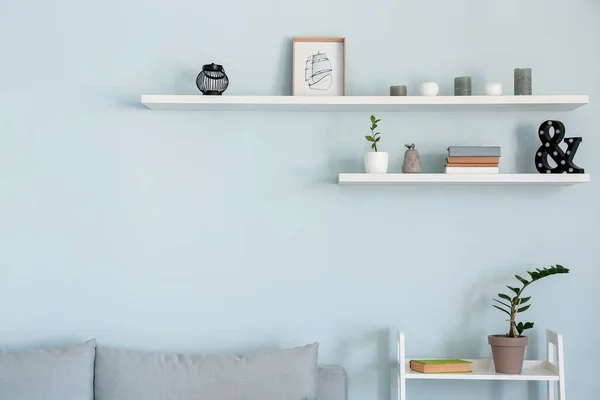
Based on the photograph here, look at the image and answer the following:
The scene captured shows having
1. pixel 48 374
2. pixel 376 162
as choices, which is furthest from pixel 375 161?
pixel 48 374

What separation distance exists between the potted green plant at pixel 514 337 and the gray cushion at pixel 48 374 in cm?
147

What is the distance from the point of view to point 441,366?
8.80 feet

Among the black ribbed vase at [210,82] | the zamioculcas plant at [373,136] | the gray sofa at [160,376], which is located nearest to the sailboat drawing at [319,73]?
the zamioculcas plant at [373,136]

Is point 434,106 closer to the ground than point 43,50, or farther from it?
closer to the ground

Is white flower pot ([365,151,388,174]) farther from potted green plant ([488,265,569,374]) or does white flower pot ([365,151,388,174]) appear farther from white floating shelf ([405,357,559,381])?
white floating shelf ([405,357,559,381])

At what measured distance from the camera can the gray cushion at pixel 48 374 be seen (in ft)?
8.59

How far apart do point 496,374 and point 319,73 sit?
1304 mm

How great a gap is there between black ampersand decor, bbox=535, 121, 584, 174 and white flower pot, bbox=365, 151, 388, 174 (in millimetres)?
597

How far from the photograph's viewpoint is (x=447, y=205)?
2.94 meters

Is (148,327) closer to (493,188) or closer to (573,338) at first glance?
(493,188)

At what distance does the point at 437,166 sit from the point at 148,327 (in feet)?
4.28

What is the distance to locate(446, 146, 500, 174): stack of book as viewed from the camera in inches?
109

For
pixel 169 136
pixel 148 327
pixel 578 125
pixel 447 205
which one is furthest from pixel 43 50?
pixel 578 125

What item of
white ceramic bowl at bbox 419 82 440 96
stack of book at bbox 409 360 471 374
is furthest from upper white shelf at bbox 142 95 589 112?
stack of book at bbox 409 360 471 374
